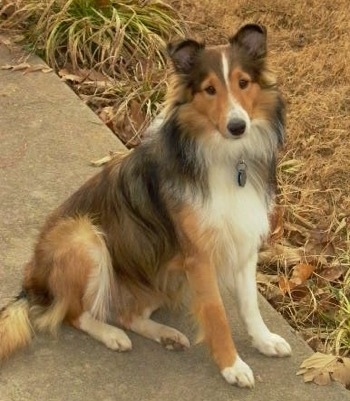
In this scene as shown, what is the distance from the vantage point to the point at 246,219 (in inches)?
142

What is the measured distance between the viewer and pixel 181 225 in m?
3.60

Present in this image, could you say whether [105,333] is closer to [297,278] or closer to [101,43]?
[297,278]

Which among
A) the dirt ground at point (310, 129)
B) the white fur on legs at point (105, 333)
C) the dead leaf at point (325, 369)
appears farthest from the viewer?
the dirt ground at point (310, 129)

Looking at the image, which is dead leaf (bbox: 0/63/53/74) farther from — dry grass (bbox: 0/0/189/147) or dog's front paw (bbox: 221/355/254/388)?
dog's front paw (bbox: 221/355/254/388)

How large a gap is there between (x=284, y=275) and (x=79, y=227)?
1338 mm

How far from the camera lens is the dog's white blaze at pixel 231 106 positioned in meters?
3.37

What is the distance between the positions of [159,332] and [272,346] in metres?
0.53

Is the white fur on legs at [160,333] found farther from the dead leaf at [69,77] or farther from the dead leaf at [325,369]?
the dead leaf at [69,77]

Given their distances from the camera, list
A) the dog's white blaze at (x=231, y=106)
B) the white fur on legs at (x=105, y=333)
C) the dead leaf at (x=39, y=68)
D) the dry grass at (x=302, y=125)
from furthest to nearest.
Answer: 1. the dead leaf at (x=39, y=68)
2. the dry grass at (x=302, y=125)
3. the white fur on legs at (x=105, y=333)
4. the dog's white blaze at (x=231, y=106)

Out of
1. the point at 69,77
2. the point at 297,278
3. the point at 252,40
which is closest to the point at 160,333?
the point at 297,278

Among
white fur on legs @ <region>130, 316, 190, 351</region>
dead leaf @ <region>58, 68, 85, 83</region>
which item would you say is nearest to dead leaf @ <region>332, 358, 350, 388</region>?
white fur on legs @ <region>130, 316, 190, 351</region>

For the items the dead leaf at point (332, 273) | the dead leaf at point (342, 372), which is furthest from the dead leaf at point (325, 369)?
the dead leaf at point (332, 273)

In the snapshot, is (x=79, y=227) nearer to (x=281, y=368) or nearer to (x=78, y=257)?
(x=78, y=257)

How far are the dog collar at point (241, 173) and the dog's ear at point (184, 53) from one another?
1.52 feet
